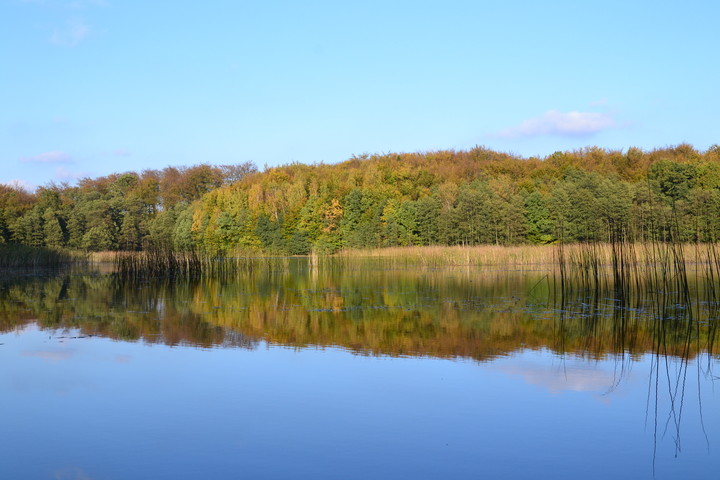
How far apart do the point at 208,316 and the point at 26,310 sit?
3.32 meters

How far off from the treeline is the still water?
796 inches

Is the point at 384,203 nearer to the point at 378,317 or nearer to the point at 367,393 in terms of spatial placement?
the point at 378,317

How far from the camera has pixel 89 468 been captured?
359 cm

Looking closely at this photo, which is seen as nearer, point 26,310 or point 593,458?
point 593,458

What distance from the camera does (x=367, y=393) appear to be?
5145 mm

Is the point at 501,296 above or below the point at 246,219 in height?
below

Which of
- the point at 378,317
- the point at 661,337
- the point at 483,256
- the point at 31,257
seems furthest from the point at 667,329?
the point at 31,257

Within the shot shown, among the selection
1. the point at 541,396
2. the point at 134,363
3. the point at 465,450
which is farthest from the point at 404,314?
the point at 465,450

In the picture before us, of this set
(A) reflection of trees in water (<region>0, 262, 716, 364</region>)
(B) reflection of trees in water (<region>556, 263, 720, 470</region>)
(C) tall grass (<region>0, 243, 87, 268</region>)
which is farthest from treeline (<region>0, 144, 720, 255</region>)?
(B) reflection of trees in water (<region>556, 263, 720, 470</region>)

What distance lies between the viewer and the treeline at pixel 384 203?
33406mm

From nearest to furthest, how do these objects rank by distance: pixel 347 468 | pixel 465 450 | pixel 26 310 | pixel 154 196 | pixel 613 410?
pixel 347 468 < pixel 465 450 < pixel 613 410 < pixel 26 310 < pixel 154 196

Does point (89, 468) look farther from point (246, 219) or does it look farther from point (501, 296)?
point (246, 219)

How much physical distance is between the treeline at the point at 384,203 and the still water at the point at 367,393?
20.2 meters

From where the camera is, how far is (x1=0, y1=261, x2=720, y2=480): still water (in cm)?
366
